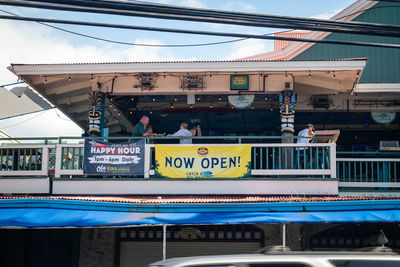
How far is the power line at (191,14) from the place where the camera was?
→ 27.6 ft

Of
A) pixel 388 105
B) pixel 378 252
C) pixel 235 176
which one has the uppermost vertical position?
pixel 388 105

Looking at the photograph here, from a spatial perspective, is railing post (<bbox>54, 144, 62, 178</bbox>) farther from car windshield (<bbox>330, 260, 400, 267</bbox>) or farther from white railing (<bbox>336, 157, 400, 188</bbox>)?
car windshield (<bbox>330, 260, 400, 267</bbox>)

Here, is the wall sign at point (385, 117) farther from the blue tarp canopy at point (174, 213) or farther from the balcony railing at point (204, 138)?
the blue tarp canopy at point (174, 213)

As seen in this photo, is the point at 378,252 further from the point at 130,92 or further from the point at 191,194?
the point at 130,92

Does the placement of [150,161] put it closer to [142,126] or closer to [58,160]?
Result: [142,126]

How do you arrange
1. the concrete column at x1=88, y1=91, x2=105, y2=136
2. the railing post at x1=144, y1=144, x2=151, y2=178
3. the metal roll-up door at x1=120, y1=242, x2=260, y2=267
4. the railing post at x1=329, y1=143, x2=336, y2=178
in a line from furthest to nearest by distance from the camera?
the concrete column at x1=88, y1=91, x2=105, y2=136 < the metal roll-up door at x1=120, y1=242, x2=260, y2=267 < the railing post at x1=144, y1=144, x2=151, y2=178 < the railing post at x1=329, y1=143, x2=336, y2=178

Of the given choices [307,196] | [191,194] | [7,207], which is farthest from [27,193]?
[307,196]

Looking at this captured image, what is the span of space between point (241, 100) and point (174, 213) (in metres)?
5.59

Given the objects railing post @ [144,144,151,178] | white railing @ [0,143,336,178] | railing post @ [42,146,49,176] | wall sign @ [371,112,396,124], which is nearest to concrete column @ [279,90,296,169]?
white railing @ [0,143,336,178]

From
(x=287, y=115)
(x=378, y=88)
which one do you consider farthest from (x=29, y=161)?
(x=378, y=88)

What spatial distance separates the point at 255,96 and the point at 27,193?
7330 millimetres

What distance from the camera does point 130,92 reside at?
1542 centimetres

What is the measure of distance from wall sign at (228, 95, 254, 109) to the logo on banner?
366 centimetres

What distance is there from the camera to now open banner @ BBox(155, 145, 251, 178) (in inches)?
498
